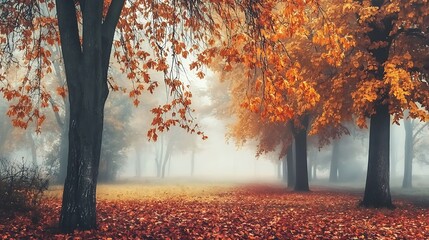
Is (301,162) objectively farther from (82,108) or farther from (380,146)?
(82,108)

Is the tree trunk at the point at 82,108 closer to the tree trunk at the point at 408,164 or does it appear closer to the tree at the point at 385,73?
the tree at the point at 385,73

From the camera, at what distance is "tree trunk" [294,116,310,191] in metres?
22.7

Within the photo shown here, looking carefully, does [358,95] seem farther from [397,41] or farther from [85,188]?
[85,188]

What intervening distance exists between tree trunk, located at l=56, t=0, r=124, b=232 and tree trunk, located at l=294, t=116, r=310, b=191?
54.5ft

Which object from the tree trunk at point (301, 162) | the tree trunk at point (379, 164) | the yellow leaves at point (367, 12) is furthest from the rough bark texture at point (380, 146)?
the tree trunk at point (301, 162)

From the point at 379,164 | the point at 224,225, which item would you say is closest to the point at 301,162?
the point at 379,164

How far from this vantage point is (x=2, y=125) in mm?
39312

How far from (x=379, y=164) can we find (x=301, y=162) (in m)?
9.46

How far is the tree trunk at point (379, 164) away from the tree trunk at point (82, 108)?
399 inches

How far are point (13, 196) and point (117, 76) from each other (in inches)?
1147

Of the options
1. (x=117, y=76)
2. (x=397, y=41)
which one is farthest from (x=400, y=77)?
(x=117, y=76)

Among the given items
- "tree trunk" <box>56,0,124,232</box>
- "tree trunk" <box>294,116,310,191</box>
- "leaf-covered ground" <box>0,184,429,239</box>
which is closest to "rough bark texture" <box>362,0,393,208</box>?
"leaf-covered ground" <box>0,184,429,239</box>

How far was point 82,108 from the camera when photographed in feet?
24.6

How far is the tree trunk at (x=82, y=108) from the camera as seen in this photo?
7492 mm
